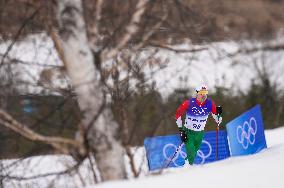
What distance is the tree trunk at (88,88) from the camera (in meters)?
5.41

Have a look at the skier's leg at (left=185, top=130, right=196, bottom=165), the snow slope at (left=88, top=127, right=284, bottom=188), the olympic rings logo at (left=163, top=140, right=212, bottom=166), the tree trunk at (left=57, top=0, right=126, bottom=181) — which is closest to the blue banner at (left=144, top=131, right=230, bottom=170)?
the olympic rings logo at (left=163, top=140, right=212, bottom=166)

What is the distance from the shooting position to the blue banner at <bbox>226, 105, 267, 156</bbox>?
8.60m

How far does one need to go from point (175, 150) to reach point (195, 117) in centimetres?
59

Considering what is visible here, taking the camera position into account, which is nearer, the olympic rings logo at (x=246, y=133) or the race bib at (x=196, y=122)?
the olympic rings logo at (x=246, y=133)

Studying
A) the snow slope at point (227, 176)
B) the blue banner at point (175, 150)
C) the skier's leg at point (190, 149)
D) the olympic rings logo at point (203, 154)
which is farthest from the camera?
the olympic rings logo at point (203, 154)

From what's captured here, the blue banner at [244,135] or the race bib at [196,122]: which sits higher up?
the race bib at [196,122]

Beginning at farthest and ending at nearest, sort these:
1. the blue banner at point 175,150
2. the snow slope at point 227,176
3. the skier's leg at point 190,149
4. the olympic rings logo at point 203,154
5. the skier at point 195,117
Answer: the olympic rings logo at point 203,154 → the skier's leg at point 190,149 → the skier at point 195,117 → the blue banner at point 175,150 → the snow slope at point 227,176

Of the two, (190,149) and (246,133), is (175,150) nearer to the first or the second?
(190,149)

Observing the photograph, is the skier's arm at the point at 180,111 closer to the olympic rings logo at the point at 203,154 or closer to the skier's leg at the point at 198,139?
the skier's leg at the point at 198,139

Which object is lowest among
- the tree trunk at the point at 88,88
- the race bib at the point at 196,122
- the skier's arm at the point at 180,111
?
the race bib at the point at 196,122

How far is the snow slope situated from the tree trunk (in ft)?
1.15

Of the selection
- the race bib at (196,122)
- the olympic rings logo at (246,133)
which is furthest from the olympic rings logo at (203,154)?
the olympic rings logo at (246,133)

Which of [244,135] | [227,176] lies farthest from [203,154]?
[227,176]

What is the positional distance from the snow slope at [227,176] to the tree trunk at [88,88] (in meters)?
0.35
